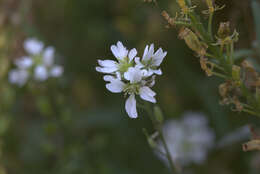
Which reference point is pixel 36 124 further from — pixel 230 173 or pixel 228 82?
pixel 228 82

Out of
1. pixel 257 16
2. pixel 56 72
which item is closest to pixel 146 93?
pixel 257 16

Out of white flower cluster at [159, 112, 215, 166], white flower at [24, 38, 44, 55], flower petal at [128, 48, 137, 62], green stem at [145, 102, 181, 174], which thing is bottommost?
white flower cluster at [159, 112, 215, 166]

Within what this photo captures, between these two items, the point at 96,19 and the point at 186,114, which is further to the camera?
the point at 96,19

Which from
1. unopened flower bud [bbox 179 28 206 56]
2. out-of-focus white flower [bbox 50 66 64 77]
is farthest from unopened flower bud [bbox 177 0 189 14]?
out-of-focus white flower [bbox 50 66 64 77]

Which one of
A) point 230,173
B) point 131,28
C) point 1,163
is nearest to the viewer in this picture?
point 1,163

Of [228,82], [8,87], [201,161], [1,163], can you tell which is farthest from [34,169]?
[228,82]

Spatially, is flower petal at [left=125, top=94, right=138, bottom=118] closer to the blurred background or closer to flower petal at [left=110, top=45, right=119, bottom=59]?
flower petal at [left=110, top=45, right=119, bottom=59]

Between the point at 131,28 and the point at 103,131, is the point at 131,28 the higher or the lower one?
the higher one
